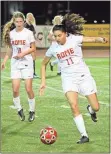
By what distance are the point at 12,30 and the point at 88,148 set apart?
11.9 ft

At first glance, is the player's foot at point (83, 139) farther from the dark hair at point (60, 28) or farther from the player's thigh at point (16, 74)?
the player's thigh at point (16, 74)

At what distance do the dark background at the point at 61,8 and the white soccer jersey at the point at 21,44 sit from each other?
31729mm

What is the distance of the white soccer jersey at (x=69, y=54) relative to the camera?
9648 millimetres

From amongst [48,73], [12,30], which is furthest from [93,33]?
[12,30]

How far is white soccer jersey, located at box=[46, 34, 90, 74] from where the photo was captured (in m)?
9.65

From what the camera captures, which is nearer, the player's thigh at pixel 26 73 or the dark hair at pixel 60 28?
the dark hair at pixel 60 28

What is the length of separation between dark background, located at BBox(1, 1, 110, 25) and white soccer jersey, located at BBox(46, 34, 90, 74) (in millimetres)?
33631

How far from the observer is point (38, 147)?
30.9 feet

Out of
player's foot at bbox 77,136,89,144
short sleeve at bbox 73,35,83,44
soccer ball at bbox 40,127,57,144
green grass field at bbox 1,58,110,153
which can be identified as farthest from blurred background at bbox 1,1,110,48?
soccer ball at bbox 40,127,57,144

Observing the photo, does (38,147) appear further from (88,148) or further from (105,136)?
(105,136)

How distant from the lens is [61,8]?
44250 mm

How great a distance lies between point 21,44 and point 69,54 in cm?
217

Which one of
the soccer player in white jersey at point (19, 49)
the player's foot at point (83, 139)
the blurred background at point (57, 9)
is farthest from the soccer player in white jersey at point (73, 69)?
the blurred background at point (57, 9)

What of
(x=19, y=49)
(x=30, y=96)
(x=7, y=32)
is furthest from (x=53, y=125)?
(x=7, y=32)
